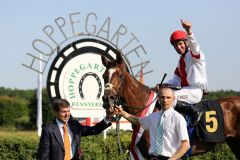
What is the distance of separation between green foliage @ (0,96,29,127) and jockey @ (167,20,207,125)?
864 inches

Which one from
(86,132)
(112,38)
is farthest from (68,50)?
(86,132)

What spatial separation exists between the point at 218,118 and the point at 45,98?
17652mm

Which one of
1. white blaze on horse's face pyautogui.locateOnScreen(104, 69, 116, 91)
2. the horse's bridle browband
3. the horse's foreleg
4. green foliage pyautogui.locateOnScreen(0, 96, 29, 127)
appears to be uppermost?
white blaze on horse's face pyautogui.locateOnScreen(104, 69, 116, 91)

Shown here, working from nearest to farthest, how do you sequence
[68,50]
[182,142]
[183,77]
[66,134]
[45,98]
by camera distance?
1. [182,142]
2. [66,134]
3. [183,77]
4. [68,50]
5. [45,98]

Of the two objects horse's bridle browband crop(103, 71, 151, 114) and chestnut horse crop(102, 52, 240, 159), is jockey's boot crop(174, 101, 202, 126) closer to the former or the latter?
chestnut horse crop(102, 52, 240, 159)

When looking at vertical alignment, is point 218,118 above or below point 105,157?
above

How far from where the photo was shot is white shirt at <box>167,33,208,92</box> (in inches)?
262

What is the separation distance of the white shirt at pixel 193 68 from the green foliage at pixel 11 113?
71.9 feet

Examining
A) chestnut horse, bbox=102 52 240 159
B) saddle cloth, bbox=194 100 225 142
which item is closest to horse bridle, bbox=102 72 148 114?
chestnut horse, bbox=102 52 240 159

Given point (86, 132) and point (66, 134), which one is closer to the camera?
point (66, 134)

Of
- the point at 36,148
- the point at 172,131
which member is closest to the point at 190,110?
the point at 172,131

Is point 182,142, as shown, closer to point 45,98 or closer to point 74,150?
point 74,150

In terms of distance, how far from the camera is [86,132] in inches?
227

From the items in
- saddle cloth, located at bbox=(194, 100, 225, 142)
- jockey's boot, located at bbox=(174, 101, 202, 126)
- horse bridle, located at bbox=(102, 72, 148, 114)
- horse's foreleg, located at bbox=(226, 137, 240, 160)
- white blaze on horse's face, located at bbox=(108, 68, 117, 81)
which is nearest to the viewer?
horse bridle, located at bbox=(102, 72, 148, 114)
